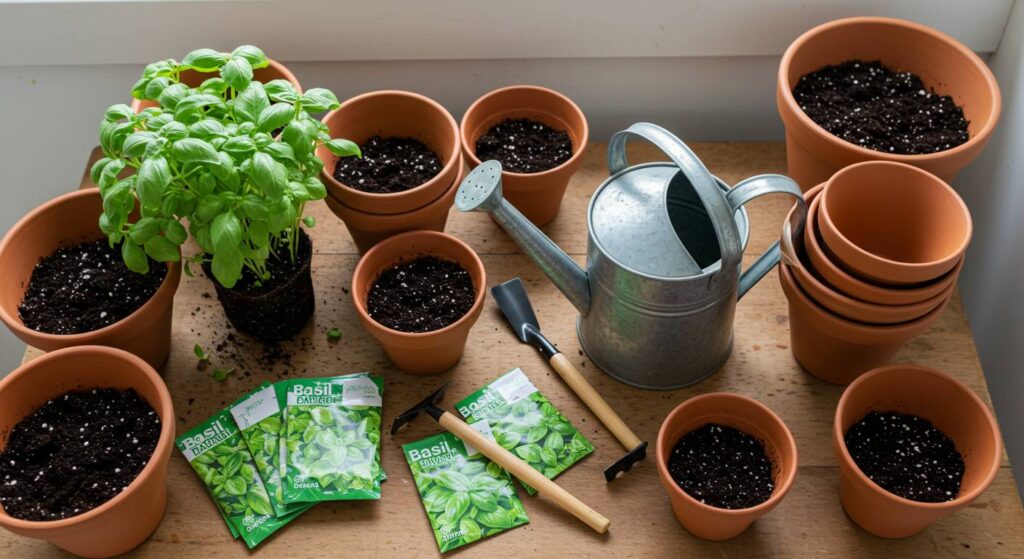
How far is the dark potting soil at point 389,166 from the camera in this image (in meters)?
1.24

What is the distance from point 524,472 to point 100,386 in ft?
1.66

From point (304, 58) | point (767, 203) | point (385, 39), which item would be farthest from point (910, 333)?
point (304, 58)

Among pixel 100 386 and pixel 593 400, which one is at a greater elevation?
pixel 100 386

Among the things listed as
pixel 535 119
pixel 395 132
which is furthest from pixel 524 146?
pixel 395 132

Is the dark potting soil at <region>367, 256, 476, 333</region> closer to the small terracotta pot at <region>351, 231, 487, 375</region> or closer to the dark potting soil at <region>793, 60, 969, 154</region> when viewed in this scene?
the small terracotta pot at <region>351, 231, 487, 375</region>

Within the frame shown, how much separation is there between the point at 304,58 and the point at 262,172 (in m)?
0.54

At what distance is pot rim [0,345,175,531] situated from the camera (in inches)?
36.6

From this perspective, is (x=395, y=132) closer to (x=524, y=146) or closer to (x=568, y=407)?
(x=524, y=146)

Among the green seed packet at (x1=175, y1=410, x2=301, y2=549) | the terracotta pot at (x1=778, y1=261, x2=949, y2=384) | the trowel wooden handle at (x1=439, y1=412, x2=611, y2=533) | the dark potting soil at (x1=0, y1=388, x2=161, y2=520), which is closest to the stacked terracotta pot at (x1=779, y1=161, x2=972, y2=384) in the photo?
the terracotta pot at (x1=778, y1=261, x2=949, y2=384)

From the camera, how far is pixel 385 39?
1.40 m

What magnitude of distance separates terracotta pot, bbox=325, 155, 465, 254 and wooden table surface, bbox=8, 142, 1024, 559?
0.36ft

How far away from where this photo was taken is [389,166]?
4.16 ft

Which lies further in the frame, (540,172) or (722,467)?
(540,172)

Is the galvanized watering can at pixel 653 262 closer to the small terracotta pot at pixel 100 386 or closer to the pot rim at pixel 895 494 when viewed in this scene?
the pot rim at pixel 895 494
